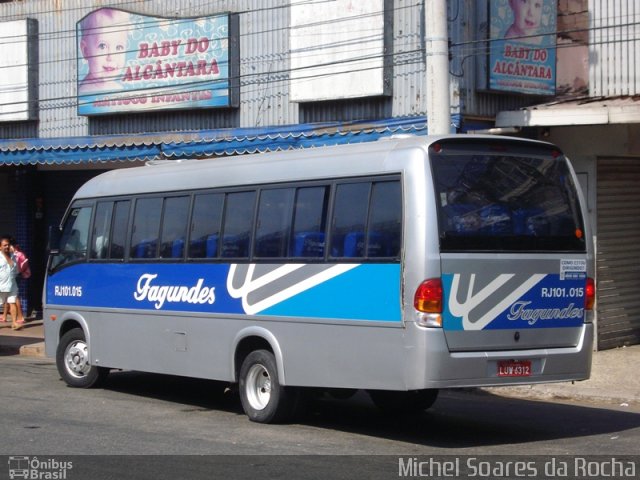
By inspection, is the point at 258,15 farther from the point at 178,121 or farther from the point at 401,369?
the point at 401,369

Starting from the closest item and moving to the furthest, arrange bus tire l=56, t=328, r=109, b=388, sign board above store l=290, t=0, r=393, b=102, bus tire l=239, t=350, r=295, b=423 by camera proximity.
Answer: bus tire l=239, t=350, r=295, b=423 < bus tire l=56, t=328, r=109, b=388 < sign board above store l=290, t=0, r=393, b=102

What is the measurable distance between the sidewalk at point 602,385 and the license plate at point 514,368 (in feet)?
13.1

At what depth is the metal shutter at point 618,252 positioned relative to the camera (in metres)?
17.4

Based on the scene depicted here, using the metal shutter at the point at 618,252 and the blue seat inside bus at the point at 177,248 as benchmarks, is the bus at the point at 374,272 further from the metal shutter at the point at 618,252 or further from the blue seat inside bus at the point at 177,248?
the metal shutter at the point at 618,252

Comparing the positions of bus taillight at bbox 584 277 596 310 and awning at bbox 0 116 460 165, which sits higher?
awning at bbox 0 116 460 165

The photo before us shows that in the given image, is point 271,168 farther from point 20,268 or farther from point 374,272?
point 20,268

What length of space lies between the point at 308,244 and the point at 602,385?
224 inches

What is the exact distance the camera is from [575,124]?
16.0 meters

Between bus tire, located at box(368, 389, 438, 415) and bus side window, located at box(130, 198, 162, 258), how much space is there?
3077mm

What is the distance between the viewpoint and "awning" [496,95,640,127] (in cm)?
1554

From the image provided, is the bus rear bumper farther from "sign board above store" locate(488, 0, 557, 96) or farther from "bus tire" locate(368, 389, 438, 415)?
"sign board above store" locate(488, 0, 557, 96)

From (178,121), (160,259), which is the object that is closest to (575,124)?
(160,259)

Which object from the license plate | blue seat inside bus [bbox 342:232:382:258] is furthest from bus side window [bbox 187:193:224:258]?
the license plate

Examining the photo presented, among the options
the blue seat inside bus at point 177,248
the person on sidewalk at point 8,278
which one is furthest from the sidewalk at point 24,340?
the blue seat inside bus at point 177,248
